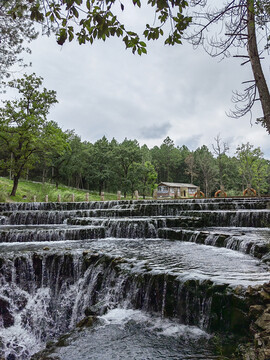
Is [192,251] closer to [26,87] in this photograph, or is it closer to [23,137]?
[23,137]

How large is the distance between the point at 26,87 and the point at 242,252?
2938cm

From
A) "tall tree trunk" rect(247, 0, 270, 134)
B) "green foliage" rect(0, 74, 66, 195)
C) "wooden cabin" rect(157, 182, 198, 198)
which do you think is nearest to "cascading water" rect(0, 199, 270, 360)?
"tall tree trunk" rect(247, 0, 270, 134)

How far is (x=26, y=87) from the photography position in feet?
93.5

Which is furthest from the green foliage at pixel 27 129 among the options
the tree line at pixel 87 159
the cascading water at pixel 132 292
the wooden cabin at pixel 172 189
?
the wooden cabin at pixel 172 189

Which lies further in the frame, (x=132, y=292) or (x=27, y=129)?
(x=27, y=129)

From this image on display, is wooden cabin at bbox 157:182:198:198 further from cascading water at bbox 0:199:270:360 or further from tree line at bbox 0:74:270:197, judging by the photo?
cascading water at bbox 0:199:270:360

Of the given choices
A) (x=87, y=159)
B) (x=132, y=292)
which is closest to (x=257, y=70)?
Result: (x=132, y=292)

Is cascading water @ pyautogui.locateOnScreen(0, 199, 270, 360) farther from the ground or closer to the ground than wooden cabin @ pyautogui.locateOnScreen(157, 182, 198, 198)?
closer to the ground

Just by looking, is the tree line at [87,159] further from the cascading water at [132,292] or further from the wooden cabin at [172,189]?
the cascading water at [132,292]

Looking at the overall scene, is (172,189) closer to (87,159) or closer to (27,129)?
(87,159)

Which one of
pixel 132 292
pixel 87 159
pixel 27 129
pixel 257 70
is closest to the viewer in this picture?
pixel 257 70

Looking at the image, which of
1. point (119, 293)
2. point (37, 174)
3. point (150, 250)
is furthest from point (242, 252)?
point (37, 174)

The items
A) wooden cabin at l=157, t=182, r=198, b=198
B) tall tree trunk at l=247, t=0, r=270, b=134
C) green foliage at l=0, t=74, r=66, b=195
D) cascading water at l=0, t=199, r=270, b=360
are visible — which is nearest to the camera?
cascading water at l=0, t=199, r=270, b=360

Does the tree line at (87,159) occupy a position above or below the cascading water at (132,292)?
above
